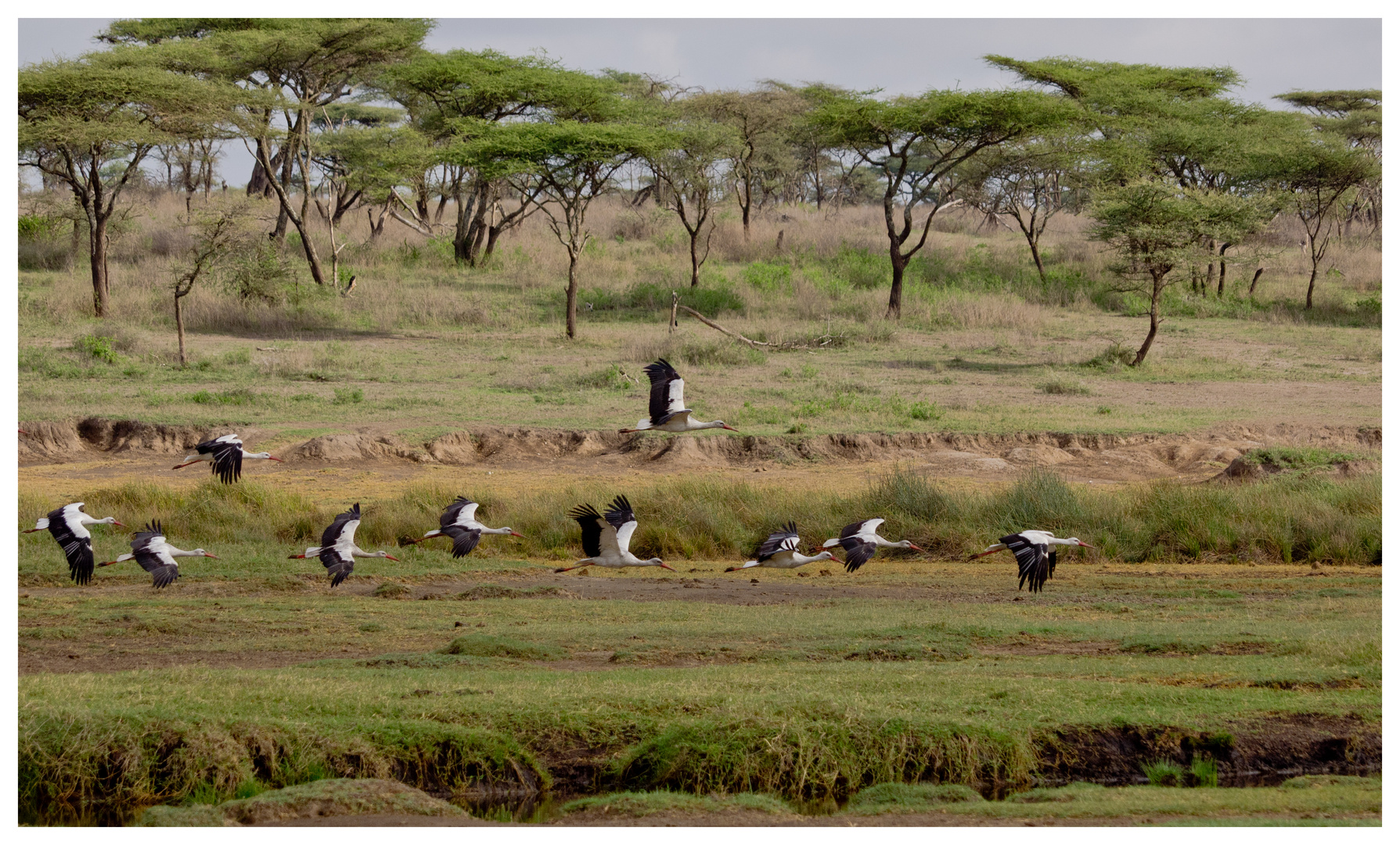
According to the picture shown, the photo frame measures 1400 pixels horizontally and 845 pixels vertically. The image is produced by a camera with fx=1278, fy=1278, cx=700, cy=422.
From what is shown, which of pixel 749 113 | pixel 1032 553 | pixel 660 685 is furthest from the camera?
pixel 749 113

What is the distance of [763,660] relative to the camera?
827 centimetres

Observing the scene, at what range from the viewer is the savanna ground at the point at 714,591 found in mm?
6328

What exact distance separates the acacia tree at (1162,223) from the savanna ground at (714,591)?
1.75m

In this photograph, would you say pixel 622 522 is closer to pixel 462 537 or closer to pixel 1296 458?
pixel 462 537

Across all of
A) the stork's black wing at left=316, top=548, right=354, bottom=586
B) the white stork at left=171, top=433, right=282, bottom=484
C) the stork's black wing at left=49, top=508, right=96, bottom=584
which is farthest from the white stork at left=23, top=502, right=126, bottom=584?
the stork's black wing at left=316, top=548, right=354, bottom=586

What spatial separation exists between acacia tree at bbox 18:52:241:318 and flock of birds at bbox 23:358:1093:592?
16.4 m

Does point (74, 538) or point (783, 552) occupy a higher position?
point (74, 538)

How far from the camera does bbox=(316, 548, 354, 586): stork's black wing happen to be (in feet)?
28.7

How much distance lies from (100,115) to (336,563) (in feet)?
64.6

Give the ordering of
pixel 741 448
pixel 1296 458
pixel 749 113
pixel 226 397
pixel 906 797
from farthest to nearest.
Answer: pixel 749 113 < pixel 226 397 < pixel 741 448 < pixel 1296 458 < pixel 906 797

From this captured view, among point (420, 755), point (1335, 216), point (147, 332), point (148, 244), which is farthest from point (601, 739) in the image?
point (1335, 216)

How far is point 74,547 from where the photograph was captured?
8.55 metres

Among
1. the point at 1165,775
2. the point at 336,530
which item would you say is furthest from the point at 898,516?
the point at 1165,775

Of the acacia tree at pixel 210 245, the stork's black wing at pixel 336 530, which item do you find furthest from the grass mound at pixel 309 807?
the acacia tree at pixel 210 245
